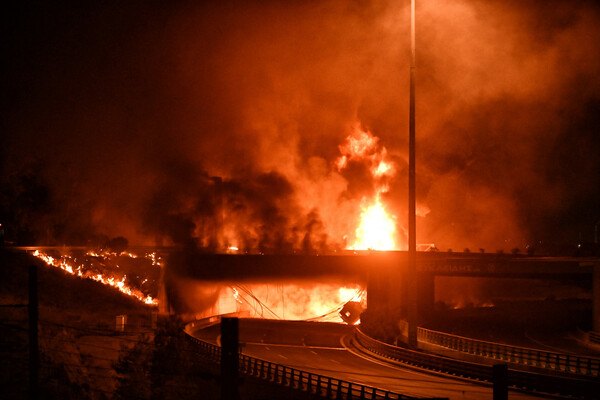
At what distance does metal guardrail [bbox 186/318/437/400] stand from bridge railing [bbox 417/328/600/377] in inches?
261

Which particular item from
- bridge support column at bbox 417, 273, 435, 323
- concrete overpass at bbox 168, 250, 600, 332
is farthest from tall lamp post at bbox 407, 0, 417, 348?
bridge support column at bbox 417, 273, 435, 323

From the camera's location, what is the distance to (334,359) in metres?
31.0

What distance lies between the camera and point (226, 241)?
67.0 meters

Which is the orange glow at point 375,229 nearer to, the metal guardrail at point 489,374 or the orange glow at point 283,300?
the orange glow at point 283,300

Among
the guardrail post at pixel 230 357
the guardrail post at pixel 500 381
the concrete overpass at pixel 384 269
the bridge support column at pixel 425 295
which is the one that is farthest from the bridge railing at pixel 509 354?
the guardrail post at pixel 230 357

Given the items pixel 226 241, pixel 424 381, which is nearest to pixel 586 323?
pixel 424 381

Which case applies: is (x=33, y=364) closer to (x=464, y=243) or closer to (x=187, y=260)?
(x=187, y=260)

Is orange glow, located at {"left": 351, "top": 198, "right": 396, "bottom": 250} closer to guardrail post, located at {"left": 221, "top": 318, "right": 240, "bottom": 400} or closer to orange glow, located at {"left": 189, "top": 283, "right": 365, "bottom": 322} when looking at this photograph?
orange glow, located at {"left": 189, "top": 283, "right": 365, "bottom": 322}

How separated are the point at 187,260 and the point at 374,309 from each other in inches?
664

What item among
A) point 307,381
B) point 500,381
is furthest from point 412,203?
point 500,381

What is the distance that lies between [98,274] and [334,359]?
32.7 m

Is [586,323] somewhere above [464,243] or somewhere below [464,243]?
below

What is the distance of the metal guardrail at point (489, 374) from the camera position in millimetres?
20688

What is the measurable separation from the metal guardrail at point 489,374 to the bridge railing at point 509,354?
0.87m
